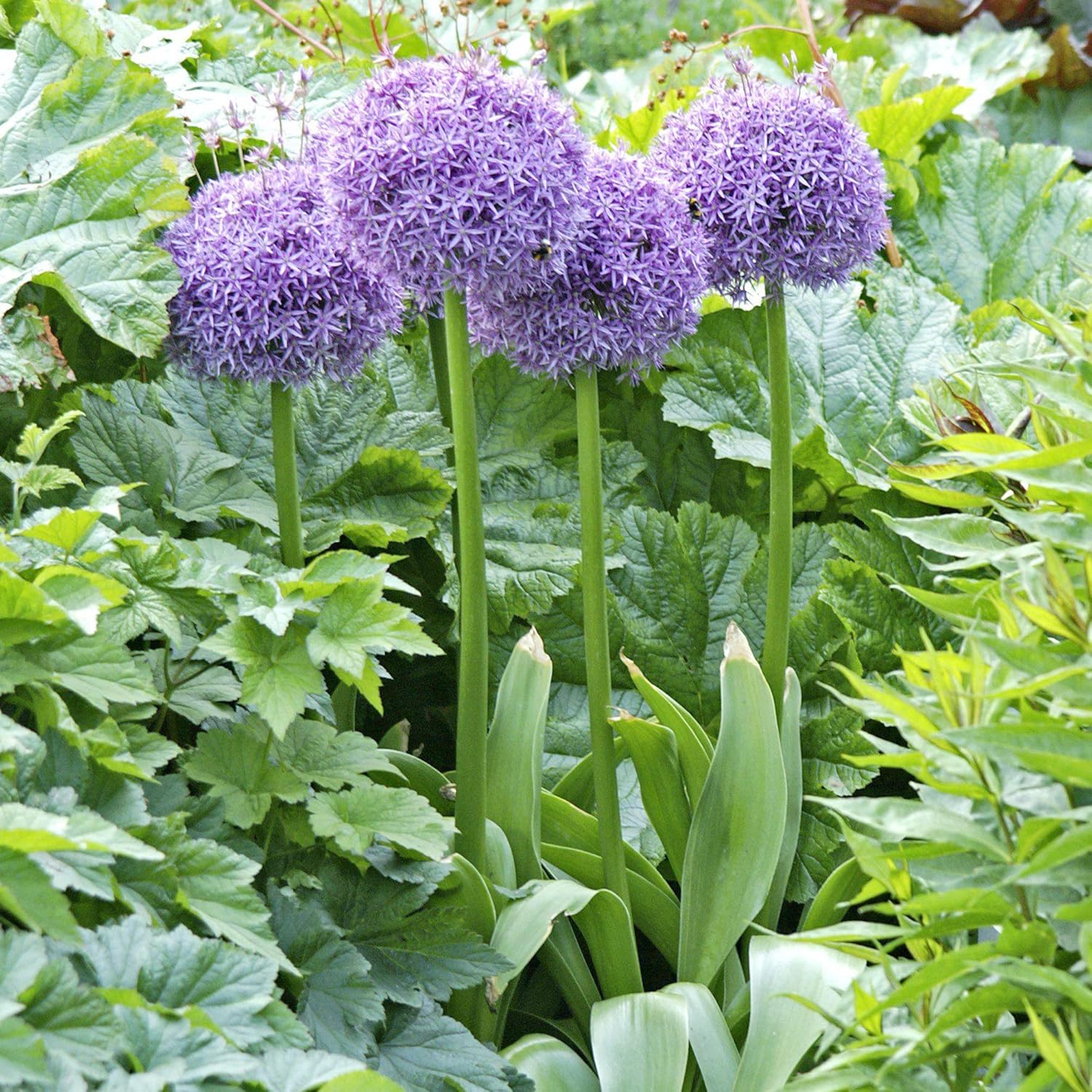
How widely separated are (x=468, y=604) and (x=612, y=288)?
0.41 meters

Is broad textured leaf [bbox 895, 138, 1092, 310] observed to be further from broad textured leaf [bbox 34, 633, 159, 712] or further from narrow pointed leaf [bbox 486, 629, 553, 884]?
broad textured leaf [bbox 34, 633, 159, 712]

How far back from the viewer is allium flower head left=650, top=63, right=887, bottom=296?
154cm

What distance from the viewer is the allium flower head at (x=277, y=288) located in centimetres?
147

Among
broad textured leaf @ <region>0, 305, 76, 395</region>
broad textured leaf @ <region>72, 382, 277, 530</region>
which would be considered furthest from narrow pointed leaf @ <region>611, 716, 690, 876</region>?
broad textured leaf @ <region>0, 305, 76, 395</region>

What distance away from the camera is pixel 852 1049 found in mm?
1149

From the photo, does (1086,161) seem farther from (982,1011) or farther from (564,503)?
(982,1011)

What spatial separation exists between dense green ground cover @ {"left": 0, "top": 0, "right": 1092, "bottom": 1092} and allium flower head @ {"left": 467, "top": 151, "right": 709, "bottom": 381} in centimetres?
32

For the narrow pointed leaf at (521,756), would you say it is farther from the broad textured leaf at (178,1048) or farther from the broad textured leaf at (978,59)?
the broad textured leaf at (978,59)

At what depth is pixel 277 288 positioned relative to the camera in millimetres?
1464

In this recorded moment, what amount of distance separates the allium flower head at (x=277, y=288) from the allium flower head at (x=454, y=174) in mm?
109

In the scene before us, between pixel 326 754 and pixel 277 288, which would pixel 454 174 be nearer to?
pixel 277 288

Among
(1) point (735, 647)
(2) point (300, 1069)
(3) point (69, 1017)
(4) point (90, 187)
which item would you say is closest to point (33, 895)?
(3) point (69, 1017)

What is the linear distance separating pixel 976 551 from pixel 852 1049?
49cm

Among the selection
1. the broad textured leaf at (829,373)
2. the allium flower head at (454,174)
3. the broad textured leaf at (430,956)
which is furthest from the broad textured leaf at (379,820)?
the broad textured leaf at (829,373)
